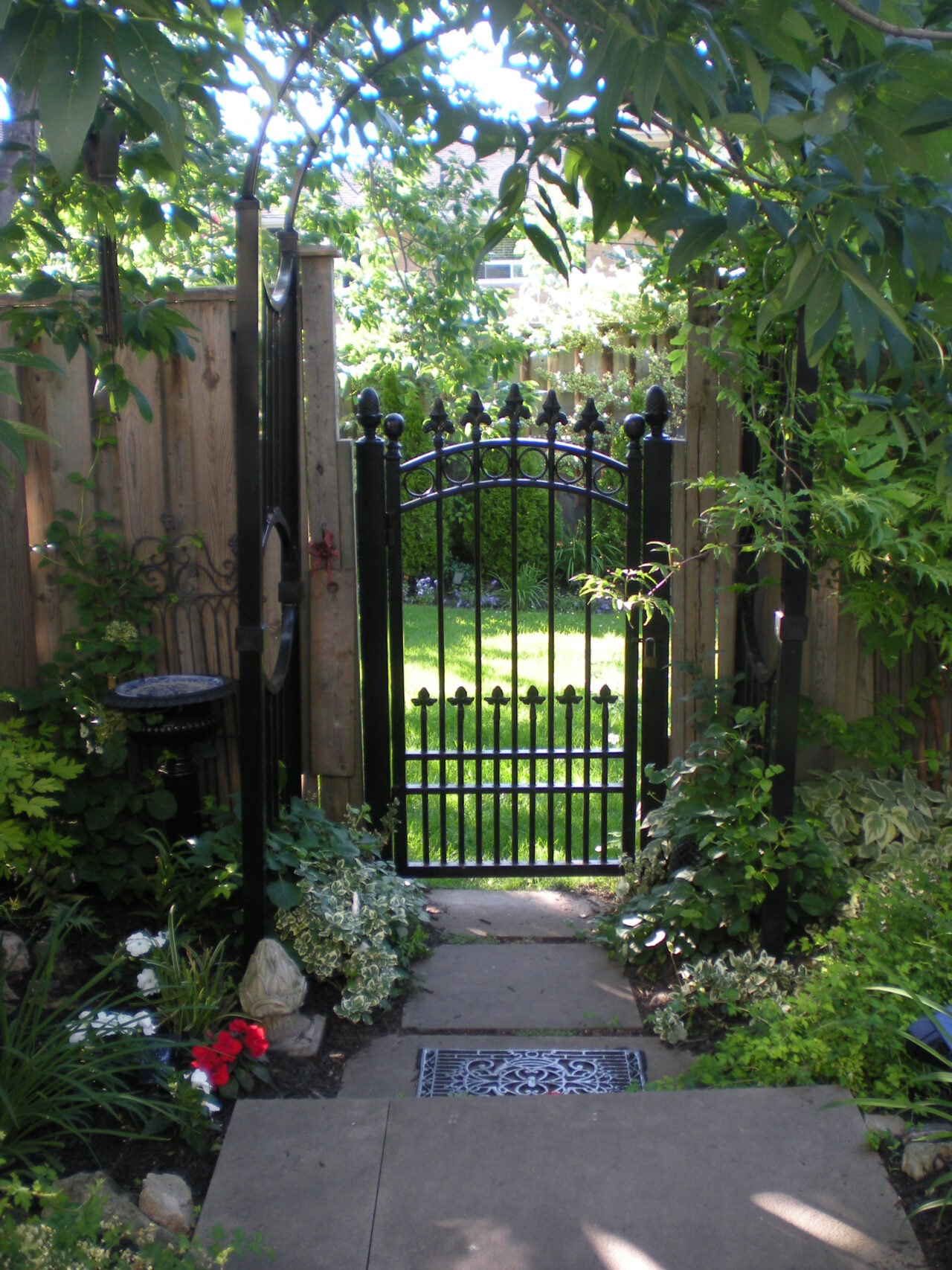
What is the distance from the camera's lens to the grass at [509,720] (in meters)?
4.71

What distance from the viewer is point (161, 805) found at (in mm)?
3650

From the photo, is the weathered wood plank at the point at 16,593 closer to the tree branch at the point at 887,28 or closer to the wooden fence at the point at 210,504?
the wooden fence at the point at 210,504

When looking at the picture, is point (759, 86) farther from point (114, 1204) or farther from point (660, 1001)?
point (660, 1001)

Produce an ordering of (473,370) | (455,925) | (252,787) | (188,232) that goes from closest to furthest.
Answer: (188,232) < (252,787) < (455,925) < (473,370)

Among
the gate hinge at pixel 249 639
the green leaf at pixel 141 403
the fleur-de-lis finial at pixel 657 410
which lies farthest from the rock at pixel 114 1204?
the fleur-de-lis finial at pixel 657 410

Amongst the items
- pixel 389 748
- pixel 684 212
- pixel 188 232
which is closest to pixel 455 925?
pixel 389 748

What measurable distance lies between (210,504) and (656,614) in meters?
1.82

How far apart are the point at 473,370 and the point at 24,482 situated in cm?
287

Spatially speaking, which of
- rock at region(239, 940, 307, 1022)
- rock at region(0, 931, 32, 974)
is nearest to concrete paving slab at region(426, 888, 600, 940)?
rock at region(239, 940, 307, 1022)

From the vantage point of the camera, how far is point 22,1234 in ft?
5.96

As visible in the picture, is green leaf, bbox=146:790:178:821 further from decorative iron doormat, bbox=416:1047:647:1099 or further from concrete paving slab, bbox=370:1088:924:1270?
concrete paving slab, bbox=370:1088:924:1270

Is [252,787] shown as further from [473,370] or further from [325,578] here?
[473,370]

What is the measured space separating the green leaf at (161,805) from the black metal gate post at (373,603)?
89cm

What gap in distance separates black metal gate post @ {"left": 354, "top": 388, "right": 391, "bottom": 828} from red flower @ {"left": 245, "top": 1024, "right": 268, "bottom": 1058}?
4.69 ft
